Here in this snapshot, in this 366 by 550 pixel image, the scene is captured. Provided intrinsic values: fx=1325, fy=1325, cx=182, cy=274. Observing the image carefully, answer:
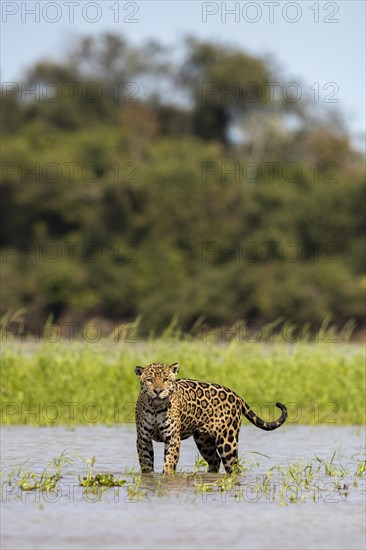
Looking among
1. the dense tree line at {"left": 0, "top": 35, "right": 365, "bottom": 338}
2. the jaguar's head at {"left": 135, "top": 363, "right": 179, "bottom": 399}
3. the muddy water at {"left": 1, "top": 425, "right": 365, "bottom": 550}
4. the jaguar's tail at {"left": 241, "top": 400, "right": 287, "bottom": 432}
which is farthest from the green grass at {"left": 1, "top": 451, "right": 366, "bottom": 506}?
the dense tree line at {"left": 0, "top": 35, "right": 365, "bottom": 338}

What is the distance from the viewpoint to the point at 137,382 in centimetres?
1606

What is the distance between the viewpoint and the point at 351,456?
38.9 feet

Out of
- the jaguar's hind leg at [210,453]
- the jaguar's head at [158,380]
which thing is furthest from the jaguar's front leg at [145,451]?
the jaguar's hind leg at [210,453]

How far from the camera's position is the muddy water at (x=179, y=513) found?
777 cm

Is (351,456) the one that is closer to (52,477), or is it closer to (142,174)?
(52,477)

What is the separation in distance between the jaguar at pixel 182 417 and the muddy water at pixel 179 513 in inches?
8.9

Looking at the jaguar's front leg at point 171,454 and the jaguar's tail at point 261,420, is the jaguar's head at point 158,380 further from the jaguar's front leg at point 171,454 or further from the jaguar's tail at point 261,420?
the jaguar's tail at point 261,420

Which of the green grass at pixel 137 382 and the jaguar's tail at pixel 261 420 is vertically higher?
the jaguar's tail at pixel 261 420

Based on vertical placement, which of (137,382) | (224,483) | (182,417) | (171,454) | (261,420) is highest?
(182,417)

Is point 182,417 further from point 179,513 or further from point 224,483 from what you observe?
point 179,513

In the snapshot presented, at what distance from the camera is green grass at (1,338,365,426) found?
50.2ft

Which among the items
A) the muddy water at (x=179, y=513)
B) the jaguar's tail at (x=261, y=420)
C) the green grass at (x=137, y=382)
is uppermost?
the jaguar's tail at (x=261, y=420)

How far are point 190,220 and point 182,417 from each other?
4092cm

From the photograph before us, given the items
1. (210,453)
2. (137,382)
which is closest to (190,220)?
(137,382)
